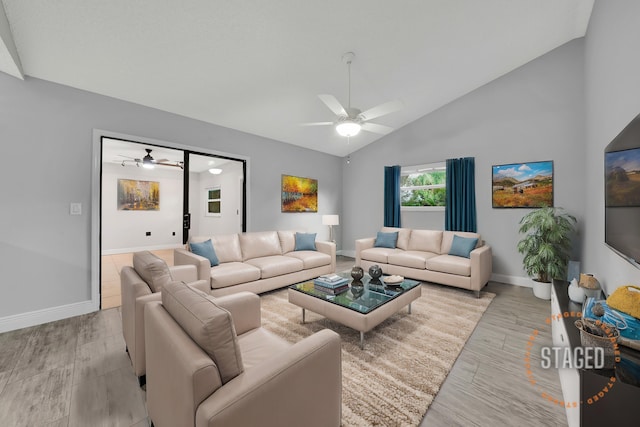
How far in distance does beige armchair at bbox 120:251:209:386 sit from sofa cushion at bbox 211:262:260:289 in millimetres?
1007

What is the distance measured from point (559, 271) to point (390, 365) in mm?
2988

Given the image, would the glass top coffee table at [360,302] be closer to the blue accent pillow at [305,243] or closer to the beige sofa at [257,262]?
the beige sofa at [257,262]

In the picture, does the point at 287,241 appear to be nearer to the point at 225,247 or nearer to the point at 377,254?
the point at 225,247

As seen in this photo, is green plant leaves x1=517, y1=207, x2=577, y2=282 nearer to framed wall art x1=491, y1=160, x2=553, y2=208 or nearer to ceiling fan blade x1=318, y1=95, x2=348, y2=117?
framed wall art x1=491, y1=160, x2=553, y2=208

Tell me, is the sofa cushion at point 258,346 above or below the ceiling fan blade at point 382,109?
below

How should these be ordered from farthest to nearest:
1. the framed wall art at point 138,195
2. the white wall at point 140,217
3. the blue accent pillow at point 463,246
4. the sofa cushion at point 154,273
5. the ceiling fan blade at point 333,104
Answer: the framed wall art at point 138,195, the white wall at point 140,217, the blue accent pillow at point 463,246, the ceiling fan blade at point 333,104, the sofa cushion at point 154,273

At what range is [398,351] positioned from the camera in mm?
2178

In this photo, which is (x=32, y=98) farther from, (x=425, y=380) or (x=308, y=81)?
(x=425, y=380)

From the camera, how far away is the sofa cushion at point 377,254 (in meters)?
4.48

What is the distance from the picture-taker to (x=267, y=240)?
14.1 feet

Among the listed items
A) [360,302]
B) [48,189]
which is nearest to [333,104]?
[360,302]

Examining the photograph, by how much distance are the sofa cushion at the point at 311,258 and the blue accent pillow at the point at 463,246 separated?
2066mm

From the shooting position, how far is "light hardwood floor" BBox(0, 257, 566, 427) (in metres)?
1.51

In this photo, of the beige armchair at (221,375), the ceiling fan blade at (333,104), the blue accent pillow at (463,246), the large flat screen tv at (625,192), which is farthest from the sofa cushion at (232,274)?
the large flat screen tv at (625,192)
